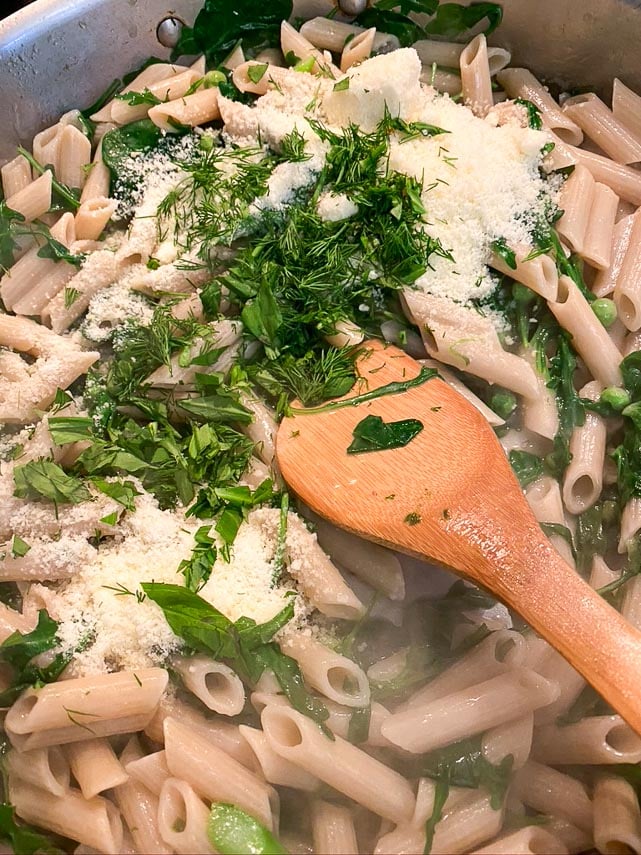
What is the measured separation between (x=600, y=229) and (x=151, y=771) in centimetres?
250

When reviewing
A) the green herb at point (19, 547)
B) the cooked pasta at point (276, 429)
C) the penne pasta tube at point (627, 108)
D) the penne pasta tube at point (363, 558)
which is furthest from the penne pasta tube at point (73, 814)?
the penne pasta tube at point (627, 108)

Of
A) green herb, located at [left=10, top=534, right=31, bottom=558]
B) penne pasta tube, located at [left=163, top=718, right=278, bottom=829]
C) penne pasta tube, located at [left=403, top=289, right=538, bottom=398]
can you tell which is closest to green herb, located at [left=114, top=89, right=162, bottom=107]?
penne pasta tube, located at [left=403, top=289, right=538, bottom=398]

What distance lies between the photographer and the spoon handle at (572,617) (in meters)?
2.09

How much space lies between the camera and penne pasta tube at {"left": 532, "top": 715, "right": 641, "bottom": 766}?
8.18ft

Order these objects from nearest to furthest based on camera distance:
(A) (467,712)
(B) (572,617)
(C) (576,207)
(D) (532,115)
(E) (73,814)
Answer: (B) (572,617)
(E) (73,814)
(A) (467,712)
(C) (576,207)
(D) (532,115)

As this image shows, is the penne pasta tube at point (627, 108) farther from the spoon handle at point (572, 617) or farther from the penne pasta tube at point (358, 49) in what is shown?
the spoon handle at point (572, 617)

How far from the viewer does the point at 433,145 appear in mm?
3107

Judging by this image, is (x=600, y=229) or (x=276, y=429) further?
(x=600, y=229)

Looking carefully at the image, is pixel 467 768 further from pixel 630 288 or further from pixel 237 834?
pixel 630 288

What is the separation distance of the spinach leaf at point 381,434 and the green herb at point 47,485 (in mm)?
891

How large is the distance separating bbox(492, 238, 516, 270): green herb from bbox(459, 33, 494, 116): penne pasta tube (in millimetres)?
743

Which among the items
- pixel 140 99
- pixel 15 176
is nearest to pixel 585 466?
pixel 140 99

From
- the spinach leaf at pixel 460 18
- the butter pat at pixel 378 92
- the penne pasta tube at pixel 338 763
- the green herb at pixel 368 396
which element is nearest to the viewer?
the penne pasta tube at pixel 338 763

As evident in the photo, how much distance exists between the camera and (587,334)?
9.87ft
